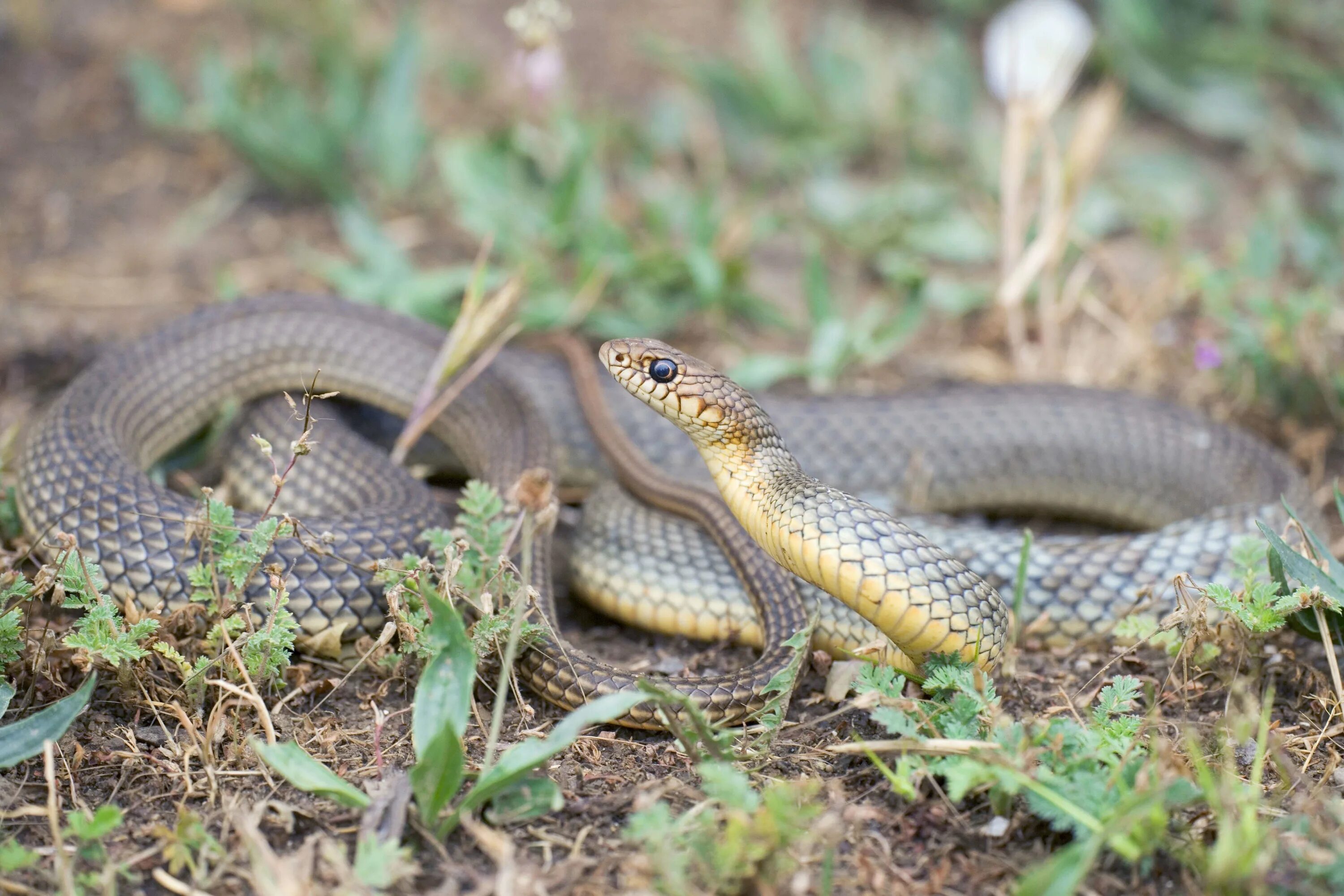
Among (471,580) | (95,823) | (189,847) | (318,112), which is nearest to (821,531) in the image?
(471,580)

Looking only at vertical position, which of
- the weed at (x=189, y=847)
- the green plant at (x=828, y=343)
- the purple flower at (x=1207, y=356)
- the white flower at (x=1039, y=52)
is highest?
the white flower at (x=1039, y=52)

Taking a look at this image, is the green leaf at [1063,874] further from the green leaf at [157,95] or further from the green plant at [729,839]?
the green leaf at [157,95]

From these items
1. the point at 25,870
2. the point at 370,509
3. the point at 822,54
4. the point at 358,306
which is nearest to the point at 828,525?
the point at 370,509

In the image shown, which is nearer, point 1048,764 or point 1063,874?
point 1063,874

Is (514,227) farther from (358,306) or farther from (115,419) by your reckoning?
(115,419)

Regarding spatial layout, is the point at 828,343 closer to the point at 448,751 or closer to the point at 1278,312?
the point at 1278,312

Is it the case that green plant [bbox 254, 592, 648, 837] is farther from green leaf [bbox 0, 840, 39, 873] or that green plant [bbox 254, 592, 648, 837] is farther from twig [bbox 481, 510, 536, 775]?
green leaf [bbox 0, 840, 39, 873]

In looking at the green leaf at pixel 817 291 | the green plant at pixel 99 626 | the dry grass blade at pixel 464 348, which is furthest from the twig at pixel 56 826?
the green leaf at pixel 817 291
